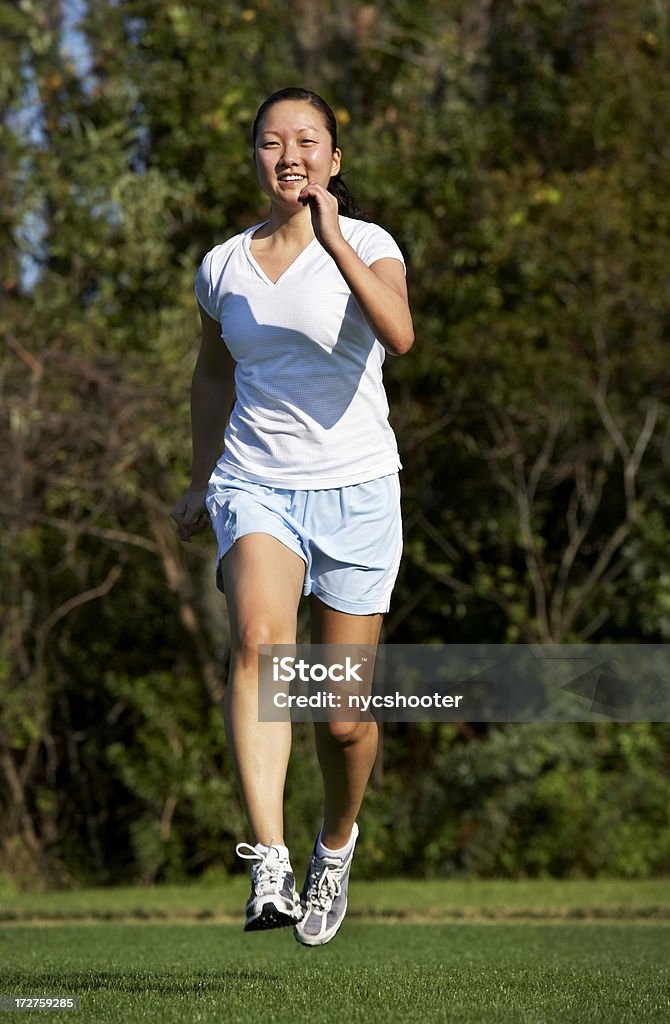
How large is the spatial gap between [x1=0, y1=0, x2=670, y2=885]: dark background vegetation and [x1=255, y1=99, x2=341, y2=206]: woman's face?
617cm

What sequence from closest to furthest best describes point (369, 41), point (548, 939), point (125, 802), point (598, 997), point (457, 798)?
point (598, 997) < point (548, 939) < point (457, 798) < point (125, 802) < point (369, 41)

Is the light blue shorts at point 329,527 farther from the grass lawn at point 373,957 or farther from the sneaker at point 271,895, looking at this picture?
the grass lawn at point 373,957

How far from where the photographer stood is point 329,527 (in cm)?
385

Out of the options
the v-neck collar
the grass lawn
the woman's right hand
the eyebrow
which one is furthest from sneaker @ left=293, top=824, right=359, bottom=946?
the eyebrow

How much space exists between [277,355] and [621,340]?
7163mm

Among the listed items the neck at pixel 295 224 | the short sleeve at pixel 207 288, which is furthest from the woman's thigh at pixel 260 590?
the neck at pixel 295 224

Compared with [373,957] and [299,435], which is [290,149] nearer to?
[299,435]

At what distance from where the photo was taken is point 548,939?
6.32m

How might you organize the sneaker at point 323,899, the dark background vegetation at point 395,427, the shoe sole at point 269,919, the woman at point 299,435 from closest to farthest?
1. the shoe sole at point 269,919
2. the woman at point 299,435
3. the sneaker at point 323,899
4. the dark background vegetation at point 395,427

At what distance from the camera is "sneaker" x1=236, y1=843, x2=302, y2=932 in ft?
11.2

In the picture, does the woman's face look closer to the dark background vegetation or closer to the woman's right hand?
the woman's right hand

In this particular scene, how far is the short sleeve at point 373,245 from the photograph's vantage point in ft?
12.7

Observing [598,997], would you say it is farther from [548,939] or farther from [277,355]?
[548,939]

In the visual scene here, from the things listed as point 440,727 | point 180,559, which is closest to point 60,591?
point 180,559
